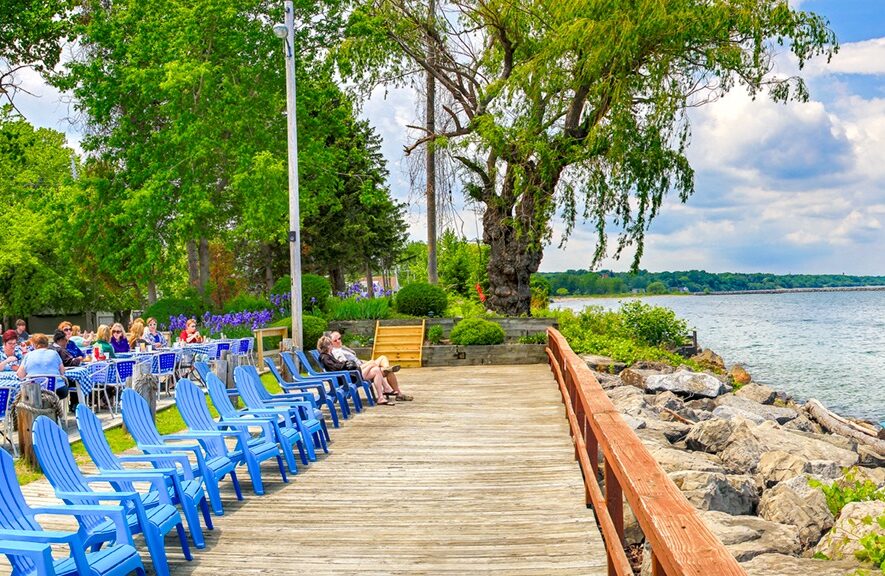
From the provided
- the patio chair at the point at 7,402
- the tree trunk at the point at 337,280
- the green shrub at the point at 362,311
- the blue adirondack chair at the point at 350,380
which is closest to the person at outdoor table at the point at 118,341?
the blue adirondack chair at the point at 350,380

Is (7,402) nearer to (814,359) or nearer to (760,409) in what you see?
(760,409)

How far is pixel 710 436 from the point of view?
465 inches

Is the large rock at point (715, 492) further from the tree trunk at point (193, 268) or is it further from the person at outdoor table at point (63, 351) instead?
the tree trunk at point (193, 268)

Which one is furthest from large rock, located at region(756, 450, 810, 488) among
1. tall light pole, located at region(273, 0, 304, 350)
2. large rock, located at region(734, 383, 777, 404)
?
tall light pole, located at region(273, 0, 304, 350)

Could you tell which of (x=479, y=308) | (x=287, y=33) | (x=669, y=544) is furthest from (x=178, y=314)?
(x=669, y=544)

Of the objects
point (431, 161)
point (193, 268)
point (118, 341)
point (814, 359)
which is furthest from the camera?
point (814, 359)

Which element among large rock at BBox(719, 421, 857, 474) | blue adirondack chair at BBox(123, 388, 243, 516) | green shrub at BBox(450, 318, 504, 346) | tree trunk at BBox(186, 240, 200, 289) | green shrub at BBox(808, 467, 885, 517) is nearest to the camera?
blue adirondack chair at BBox(123, 388, 243, 516)

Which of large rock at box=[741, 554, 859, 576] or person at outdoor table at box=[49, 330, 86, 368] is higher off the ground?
person at outdoor table at box=[49, 330, 86, 368]

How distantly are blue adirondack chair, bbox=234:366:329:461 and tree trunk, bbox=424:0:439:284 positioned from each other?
15793 mm

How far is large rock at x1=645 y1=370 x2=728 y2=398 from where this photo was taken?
56.1 ft

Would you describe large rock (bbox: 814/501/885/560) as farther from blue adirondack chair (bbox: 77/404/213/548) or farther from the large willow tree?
the large willow tree

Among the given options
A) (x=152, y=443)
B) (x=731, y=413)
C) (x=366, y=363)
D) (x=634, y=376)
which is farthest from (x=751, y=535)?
(x=634, y=376)

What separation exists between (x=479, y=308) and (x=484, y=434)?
45.0 ft

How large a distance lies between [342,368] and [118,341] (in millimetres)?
5315
